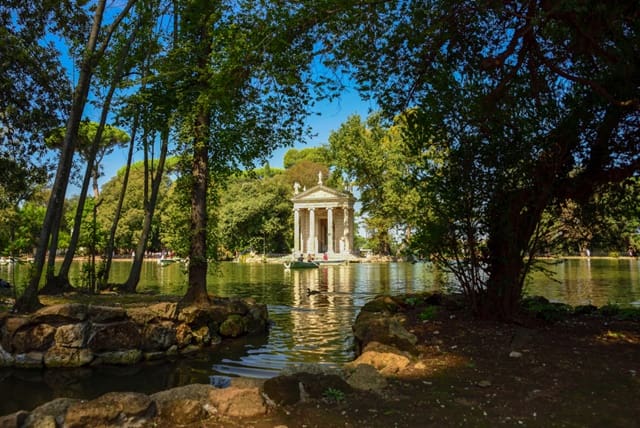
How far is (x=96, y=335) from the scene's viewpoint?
8.29m

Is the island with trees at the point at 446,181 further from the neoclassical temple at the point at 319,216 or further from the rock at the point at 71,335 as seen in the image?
the neoclassical temple at the point at 319,216

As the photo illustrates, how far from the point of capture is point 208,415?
408 centimetres

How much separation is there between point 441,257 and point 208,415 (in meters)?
5.02

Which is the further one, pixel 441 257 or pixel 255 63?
pixel 441 257

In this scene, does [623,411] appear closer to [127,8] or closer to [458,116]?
[458,116]

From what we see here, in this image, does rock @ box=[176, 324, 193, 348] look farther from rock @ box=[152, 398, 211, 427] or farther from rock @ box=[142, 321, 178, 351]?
rock @ box=[152, 398, 211, 427]

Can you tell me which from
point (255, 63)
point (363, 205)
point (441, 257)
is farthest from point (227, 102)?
point (363, 205)

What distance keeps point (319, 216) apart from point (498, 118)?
52.6 m

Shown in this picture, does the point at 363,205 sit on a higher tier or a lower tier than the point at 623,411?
higher

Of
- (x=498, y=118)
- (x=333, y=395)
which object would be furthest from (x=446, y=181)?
(x=333, y=395)

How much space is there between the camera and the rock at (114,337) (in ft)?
27.1

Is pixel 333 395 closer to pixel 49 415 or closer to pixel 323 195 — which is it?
pixel 49 415

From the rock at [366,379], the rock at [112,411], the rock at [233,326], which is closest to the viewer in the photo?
the rock at [112,411]

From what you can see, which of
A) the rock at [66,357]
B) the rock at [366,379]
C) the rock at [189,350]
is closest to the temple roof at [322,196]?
the rock at [189,350]
